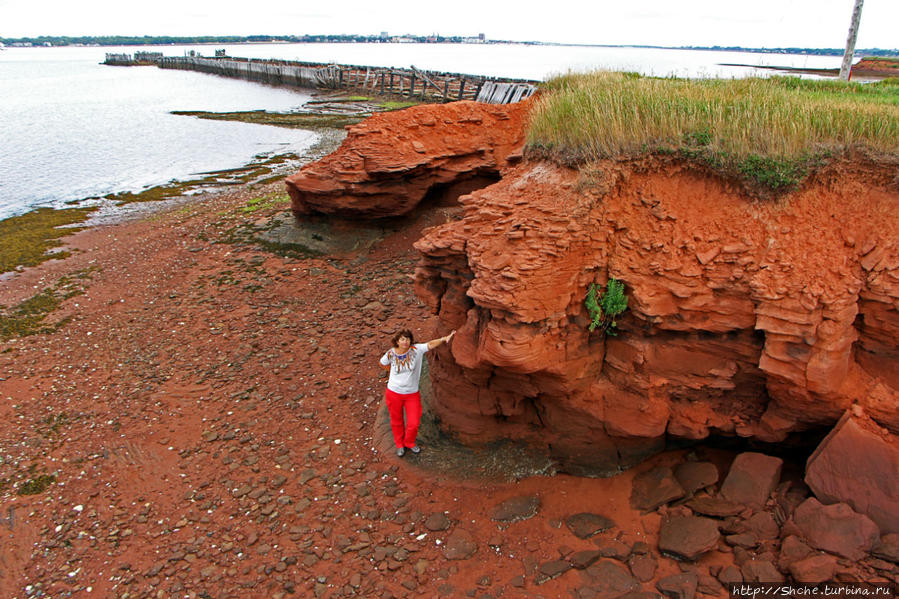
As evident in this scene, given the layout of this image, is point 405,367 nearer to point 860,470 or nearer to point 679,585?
point 679,585

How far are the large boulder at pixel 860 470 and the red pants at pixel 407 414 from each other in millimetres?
3957

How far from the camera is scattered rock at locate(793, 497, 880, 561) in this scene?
4680 millimetres

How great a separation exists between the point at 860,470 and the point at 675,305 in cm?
206

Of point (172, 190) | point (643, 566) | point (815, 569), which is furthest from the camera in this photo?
point (172, 190)

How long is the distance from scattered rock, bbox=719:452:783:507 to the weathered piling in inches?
667

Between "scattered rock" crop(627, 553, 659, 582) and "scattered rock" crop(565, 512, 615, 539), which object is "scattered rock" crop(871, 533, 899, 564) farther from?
"scattered rock" crop(565, 512, 615, 539)

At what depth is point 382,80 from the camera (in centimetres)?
5016

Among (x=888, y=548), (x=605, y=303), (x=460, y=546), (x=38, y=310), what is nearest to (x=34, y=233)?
(x=38, y=310)

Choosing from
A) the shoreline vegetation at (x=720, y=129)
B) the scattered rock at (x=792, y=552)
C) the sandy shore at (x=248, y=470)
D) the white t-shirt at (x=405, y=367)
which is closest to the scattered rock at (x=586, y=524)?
the sandy shore at (x=248, y=470)

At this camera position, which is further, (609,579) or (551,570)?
(551,570)

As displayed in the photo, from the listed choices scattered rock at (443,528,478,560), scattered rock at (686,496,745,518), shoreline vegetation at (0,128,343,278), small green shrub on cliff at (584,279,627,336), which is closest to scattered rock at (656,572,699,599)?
scattered rock at (686,496,745,518)

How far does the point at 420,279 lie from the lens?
710cm

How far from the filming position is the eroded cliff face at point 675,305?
525 centimetres

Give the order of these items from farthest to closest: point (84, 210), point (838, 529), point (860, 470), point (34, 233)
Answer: point (84, 210), point (34, 233), point (860, 470), point (838, 529)
